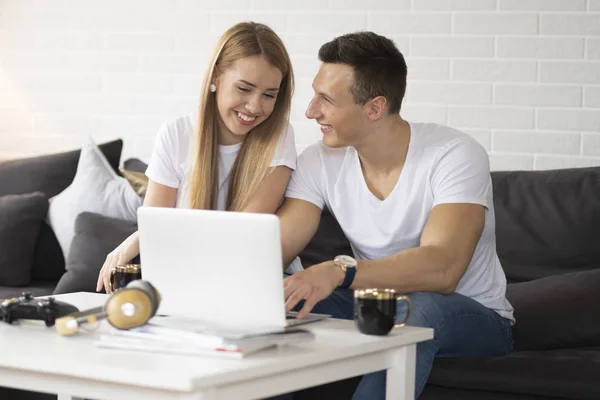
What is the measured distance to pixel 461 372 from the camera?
2.38 m

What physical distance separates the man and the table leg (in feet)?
0.90

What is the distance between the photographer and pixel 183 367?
1495mm

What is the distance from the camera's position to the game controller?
6.15 feet

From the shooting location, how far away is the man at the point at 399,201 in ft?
7.35

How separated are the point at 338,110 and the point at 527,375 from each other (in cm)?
81

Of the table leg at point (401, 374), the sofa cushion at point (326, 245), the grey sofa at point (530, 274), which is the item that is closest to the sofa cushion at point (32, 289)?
the grey sofa at point (530, 274)

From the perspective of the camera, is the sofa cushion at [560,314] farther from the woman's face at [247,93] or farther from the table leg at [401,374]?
the woman's face at [247,93]

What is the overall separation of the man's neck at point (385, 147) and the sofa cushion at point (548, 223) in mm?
631

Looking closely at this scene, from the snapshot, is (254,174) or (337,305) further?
(254,174)

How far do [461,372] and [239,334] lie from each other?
867 millimetres

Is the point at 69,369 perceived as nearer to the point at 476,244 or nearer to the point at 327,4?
the point at 476,244

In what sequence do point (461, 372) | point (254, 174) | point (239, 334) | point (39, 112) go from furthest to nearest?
point (39, 112)
point (254, 174)
point (461, 372)
point (239, 334)

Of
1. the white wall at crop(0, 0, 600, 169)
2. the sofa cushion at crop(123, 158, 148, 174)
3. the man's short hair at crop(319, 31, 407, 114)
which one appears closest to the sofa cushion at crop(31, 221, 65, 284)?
the sofa cushion at crop(123, 158, 148, 174)

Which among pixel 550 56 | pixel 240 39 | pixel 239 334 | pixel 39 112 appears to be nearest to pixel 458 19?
pixel 550 56
